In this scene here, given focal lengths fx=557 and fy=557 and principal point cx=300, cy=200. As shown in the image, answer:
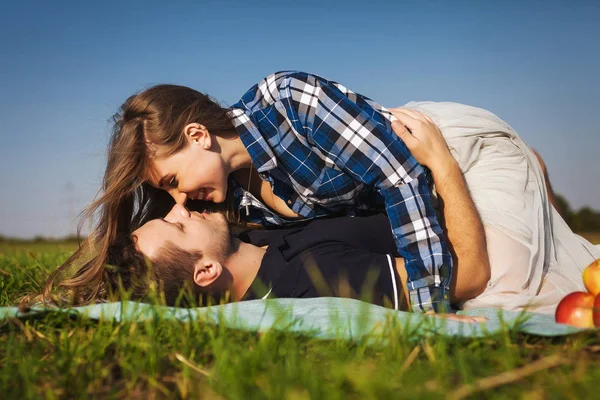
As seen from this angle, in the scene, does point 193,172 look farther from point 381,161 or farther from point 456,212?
point 456,212

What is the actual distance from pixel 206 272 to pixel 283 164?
91 cm

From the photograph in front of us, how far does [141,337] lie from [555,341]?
1.57 metres

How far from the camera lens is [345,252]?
3.34 meters

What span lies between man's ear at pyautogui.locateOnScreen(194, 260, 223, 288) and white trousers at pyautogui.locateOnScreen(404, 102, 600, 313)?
1549 mm

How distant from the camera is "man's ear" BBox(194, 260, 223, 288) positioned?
11.1 ft

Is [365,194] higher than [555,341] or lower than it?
higher

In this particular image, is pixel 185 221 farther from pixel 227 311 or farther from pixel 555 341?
pixel 555 341

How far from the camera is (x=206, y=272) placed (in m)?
3.40

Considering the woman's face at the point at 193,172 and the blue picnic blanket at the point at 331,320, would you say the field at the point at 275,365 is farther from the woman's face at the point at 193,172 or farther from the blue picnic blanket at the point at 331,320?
the woman's face at the point at 193,172

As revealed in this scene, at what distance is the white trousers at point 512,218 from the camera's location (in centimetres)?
335

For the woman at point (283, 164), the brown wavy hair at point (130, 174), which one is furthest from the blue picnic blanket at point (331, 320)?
the brown wavy hair at point (130, 174)

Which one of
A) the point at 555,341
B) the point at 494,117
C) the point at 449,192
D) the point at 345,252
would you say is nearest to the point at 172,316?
the point at 345,252

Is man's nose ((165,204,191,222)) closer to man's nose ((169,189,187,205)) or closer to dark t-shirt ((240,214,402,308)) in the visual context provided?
man's nose ((169,189,187,205))

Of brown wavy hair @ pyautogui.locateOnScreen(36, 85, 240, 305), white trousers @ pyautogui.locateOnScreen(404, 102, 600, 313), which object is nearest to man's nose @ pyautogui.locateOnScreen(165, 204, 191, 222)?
brown wavy hair @ pyautogui.locateOnScreen(36, 85, 240, 305)
